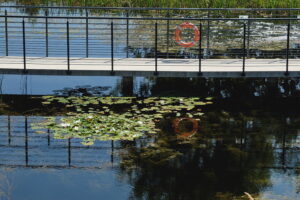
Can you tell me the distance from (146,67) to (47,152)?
3.33 meters

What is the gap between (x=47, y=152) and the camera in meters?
9.61

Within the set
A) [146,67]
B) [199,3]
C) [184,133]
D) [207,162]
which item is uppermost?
[199,3]

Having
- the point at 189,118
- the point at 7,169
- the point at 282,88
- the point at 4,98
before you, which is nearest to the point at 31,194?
the point at 7,169

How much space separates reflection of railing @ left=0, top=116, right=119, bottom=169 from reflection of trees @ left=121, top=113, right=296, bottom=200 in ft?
1.13

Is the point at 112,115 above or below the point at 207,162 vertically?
above

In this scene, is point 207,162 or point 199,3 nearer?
point 207,162

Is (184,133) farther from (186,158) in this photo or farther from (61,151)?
(61,151)

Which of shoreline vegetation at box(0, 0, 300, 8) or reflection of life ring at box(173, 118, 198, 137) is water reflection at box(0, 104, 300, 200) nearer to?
reflection of life ring at box(173, 118, 198, 137)

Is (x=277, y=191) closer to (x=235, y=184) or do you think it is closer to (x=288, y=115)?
(x=235, y=184)

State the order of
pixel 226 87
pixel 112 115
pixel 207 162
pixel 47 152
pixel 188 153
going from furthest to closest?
1. pixel 226 87
2. pixel 112 115
3. pixel 188 153
4. pixel 47 152
5. pixel 207 162

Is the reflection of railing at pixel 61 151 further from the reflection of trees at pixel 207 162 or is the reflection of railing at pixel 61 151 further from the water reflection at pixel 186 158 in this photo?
the reflection of trees at pixel 207 162

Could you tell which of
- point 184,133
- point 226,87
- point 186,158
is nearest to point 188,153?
point 186,158

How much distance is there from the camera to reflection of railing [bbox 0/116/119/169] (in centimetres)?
923

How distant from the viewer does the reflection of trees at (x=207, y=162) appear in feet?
27.7
